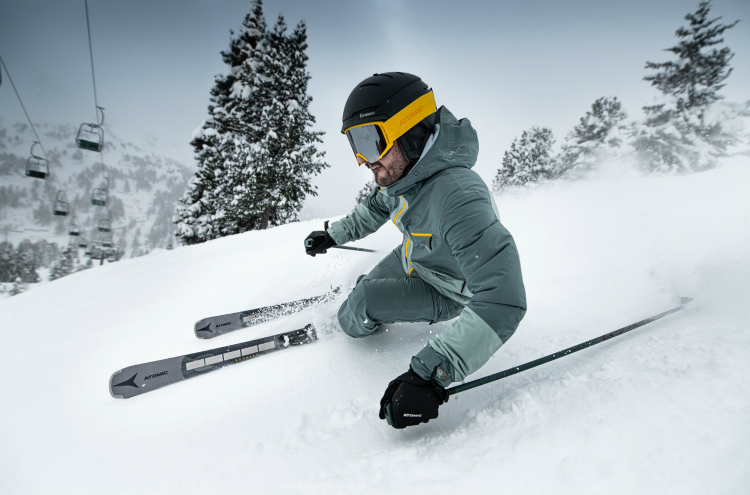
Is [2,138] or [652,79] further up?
[2,138]

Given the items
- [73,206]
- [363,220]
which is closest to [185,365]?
[363,220]

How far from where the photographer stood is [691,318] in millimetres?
2074

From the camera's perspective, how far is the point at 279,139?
15516mm

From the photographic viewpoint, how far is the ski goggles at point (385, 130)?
1956mm

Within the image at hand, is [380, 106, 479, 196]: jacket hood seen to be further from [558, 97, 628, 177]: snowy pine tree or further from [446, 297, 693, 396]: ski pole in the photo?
[558, 97, 628, 177]: snowy pine tree

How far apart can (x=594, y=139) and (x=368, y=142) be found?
2801cm

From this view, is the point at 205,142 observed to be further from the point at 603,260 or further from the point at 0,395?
the point at 603,260

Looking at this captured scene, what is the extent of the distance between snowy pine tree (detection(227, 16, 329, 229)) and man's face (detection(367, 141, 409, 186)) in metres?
14.2

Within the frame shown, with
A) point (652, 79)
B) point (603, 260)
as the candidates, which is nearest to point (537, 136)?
point (652, 79)

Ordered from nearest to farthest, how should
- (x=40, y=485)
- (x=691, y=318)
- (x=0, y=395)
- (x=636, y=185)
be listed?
(x=40, y=485) < (x=691, y=318) < (x=0, y=395) < (x=636, y=185)

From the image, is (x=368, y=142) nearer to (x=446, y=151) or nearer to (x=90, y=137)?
(x=446, y=151)

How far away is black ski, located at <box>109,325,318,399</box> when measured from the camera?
86.7 inches

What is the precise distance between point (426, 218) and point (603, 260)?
3.04 meters

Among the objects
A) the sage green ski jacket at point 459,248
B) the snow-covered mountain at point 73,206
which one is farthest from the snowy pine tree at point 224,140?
the snow-covered mountain at point 73,206
